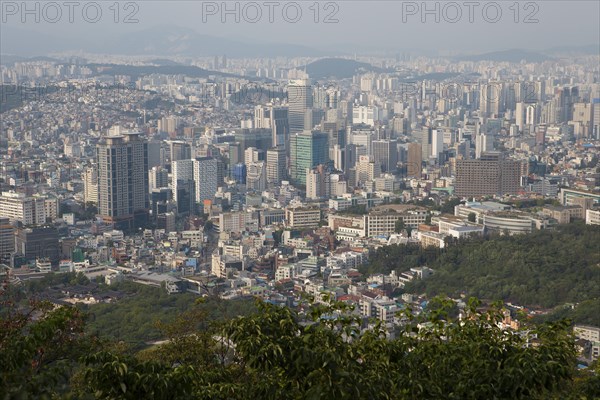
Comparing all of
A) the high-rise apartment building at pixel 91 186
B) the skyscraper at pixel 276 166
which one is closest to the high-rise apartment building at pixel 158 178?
the high-rise apartment building at pixel 91 186

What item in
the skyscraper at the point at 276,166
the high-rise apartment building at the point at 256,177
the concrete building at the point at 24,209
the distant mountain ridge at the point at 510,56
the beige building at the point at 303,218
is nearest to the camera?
the concrete building at the point at 24,209

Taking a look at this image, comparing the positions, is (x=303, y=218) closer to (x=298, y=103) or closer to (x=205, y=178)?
(x=205, y=178)

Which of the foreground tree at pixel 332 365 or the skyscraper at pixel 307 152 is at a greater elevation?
the foreground tree at pixel 332 365

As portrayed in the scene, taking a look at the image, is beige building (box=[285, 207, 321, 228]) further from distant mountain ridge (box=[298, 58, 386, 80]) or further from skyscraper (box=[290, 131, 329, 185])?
distant mountain ridge (box=[298, 58, 386, 80])

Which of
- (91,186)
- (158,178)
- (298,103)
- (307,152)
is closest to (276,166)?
(307,152)

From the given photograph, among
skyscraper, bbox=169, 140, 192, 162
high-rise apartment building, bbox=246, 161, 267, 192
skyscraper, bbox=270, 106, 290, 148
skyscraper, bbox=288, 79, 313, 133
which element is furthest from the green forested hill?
skyscraper, bbox=288, 79, 313, 133

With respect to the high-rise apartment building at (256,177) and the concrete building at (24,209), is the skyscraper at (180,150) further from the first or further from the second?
the concrete building at (24,209)

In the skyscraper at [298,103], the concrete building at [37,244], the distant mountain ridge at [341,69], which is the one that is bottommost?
the concrete building at [37,244]
